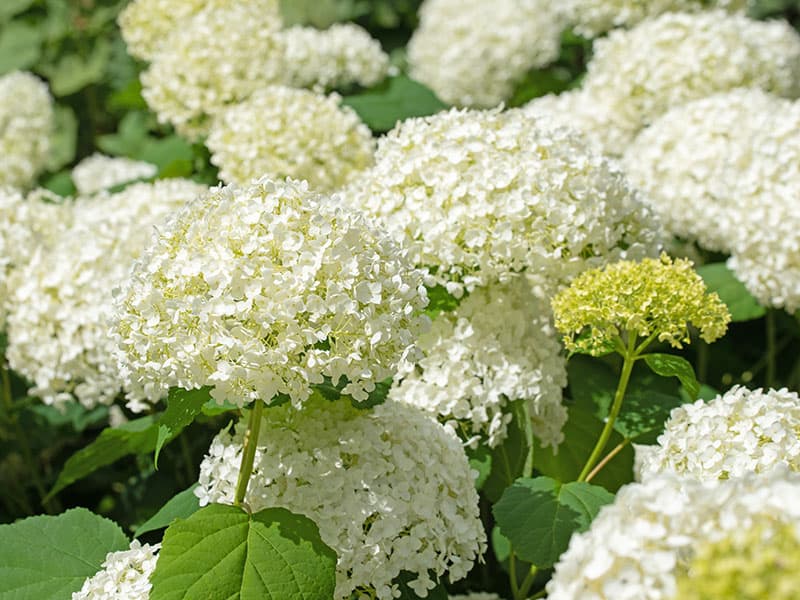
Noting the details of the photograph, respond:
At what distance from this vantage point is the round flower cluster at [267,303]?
1.71 metres

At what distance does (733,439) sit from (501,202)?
766 millimetres

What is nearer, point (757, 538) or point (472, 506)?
point (757, 538)

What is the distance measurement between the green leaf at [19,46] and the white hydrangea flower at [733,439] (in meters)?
5.65

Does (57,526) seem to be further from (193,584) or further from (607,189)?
(607,189)

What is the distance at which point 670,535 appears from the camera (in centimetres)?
121

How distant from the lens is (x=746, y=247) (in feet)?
9.82

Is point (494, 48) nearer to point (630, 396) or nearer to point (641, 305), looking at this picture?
point (630, 396)

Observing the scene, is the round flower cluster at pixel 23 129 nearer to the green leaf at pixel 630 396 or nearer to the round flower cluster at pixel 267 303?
the green leaf at pixel 630 396

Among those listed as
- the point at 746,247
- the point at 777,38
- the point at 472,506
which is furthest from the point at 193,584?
the point at 777,38

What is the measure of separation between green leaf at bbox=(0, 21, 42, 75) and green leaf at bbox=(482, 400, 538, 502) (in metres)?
5.11

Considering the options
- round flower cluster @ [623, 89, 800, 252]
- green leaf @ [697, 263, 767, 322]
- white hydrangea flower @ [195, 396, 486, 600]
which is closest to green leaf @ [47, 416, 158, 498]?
white hydrangea flower @ [195, 396, 486, 600]

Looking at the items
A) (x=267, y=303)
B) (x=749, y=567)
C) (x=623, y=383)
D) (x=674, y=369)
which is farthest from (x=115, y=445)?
(x=749, y=567)

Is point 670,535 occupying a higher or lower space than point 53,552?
higher

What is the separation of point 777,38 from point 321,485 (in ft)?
10.1
